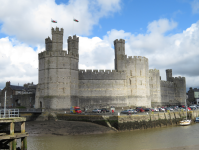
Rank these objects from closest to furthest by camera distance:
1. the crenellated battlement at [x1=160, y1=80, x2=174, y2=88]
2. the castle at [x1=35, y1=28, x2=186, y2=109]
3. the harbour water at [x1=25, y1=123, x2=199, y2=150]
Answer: the harbour water at [x1=25, y1=123, x2=199, y2=150], the castle at [x1=35, y1=28, x2=186, y2=109], the crenellated battlement at [x1=160, y1=80, x2=174, y2=88]

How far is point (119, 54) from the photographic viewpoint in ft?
164

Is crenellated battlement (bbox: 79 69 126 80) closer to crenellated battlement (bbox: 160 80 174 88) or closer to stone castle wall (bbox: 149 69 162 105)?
stone castle wall (bbox: 149 69 162 105)

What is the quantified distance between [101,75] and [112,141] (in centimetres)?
2531

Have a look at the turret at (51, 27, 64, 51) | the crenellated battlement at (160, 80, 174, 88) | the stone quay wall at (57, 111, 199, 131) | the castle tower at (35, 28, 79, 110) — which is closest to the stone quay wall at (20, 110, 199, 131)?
the stone quay wall at (57, 111, 199, 131)

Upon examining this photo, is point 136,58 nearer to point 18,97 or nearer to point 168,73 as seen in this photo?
point 168,73

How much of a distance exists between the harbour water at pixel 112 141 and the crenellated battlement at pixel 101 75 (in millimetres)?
20980

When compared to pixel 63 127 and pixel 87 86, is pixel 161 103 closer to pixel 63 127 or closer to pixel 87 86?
pixel 87 86

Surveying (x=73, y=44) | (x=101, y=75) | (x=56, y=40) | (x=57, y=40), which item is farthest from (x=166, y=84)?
(x=56, y=40)

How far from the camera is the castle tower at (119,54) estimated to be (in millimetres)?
A: 49469

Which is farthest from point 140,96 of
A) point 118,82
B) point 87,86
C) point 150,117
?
point 150,117

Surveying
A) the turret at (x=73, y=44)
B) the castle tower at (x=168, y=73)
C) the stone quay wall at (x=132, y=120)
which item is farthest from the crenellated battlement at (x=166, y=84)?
the turret at (x=73, y=44)

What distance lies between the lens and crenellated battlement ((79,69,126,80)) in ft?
154

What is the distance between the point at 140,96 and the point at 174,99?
21004 millimetres

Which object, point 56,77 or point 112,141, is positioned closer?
point 112,141
